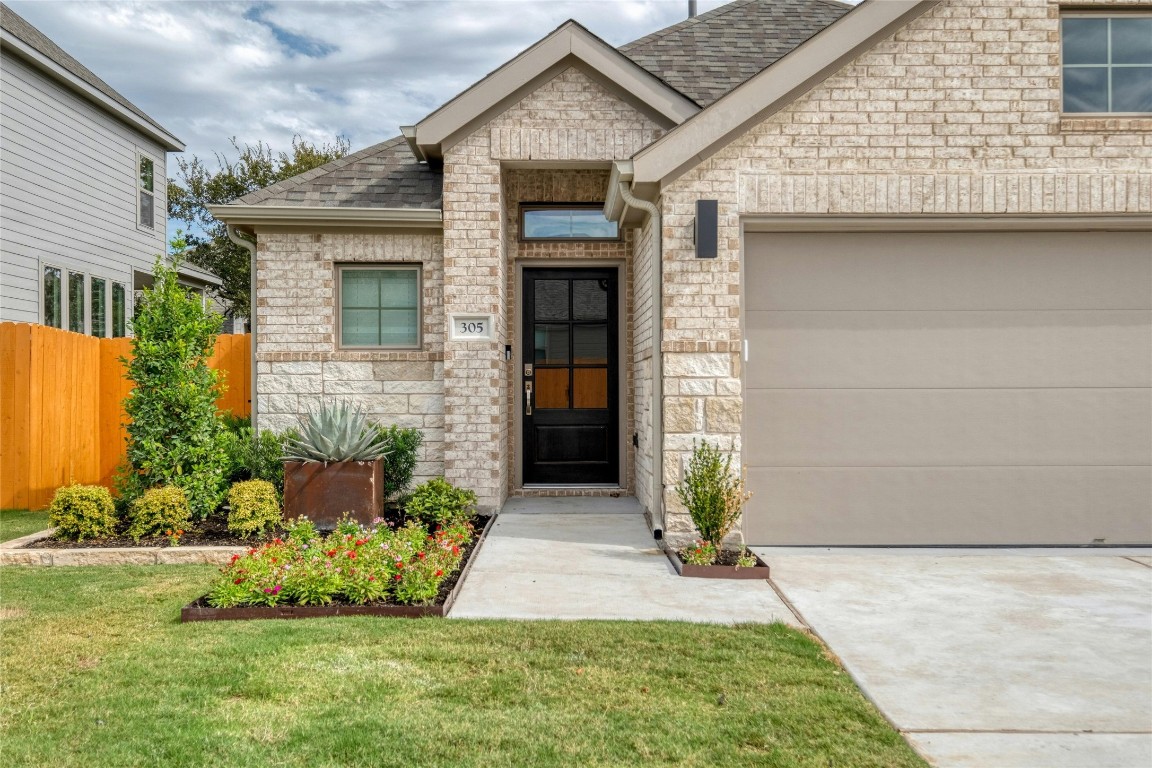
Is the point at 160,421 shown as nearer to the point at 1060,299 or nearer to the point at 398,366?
the point at 398,366

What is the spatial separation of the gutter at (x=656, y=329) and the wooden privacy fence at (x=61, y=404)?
434cm

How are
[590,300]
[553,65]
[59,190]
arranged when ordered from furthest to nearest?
[59,190] → [590,300] → [553,65]

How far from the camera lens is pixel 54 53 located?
13859mm

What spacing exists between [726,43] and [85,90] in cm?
1035

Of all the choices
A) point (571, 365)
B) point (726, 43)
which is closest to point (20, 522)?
point (571, 365)

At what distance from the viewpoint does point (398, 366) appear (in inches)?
361

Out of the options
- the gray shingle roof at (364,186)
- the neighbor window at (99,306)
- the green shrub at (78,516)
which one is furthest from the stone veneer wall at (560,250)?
the neighbor window at (99,306)

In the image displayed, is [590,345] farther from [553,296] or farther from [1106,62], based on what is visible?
[1106,62]

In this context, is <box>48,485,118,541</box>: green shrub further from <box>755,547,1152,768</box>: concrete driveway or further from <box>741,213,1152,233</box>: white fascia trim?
<box>741,213,1152,233</box>: white fascia trim

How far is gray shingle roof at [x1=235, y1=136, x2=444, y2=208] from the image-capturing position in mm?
9117

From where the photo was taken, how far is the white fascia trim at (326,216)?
8.80 m

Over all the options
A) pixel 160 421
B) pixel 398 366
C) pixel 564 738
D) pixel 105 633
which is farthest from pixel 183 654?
pixel 398 366

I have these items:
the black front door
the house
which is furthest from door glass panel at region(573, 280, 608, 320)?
the house

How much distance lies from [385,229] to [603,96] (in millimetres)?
2646
